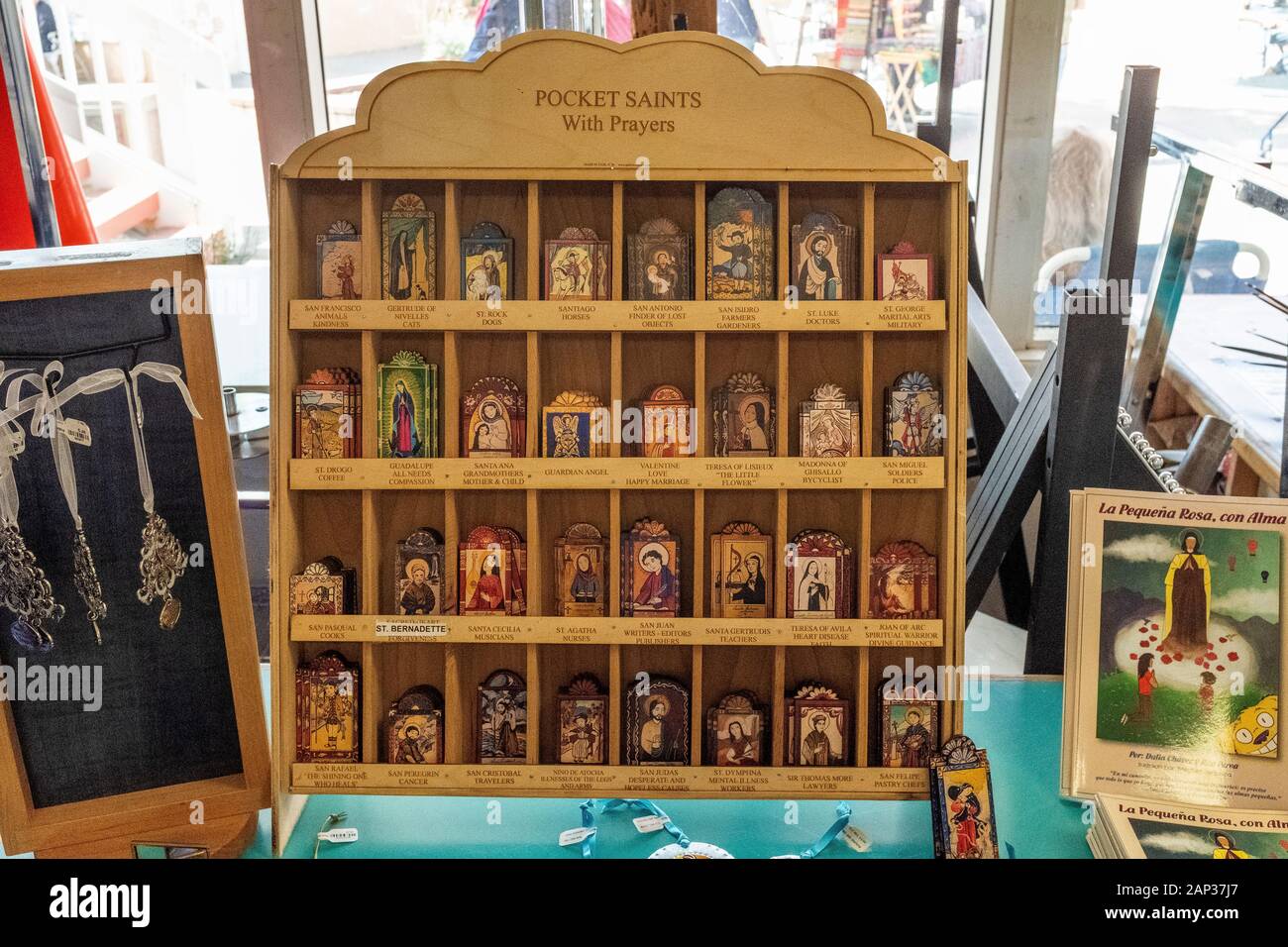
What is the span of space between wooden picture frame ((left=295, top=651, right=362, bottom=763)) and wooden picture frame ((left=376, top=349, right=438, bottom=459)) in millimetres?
405

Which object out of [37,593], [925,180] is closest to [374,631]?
[37,593]

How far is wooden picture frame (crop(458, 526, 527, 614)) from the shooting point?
196 cm

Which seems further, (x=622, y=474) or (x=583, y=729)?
(x=583, y=729)

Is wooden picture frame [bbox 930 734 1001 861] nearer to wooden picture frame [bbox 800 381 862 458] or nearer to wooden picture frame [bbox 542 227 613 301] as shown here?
wooden picture frame [bbox 800 381 862 458]

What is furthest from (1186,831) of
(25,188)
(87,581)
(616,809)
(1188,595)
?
(25,188)

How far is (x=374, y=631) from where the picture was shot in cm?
191

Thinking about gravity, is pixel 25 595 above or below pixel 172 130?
below

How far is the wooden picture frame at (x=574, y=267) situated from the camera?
Result: 6.28 feet

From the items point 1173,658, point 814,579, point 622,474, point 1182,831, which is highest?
point 622,474

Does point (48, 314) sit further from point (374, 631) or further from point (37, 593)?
point (374, 631)

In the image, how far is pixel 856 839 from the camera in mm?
1929

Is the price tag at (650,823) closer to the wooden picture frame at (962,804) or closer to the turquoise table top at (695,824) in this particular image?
the turquoise table top at (695,824)

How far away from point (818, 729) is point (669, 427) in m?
0.60

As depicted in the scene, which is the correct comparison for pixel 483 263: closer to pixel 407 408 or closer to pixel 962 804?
pixel 407 408
